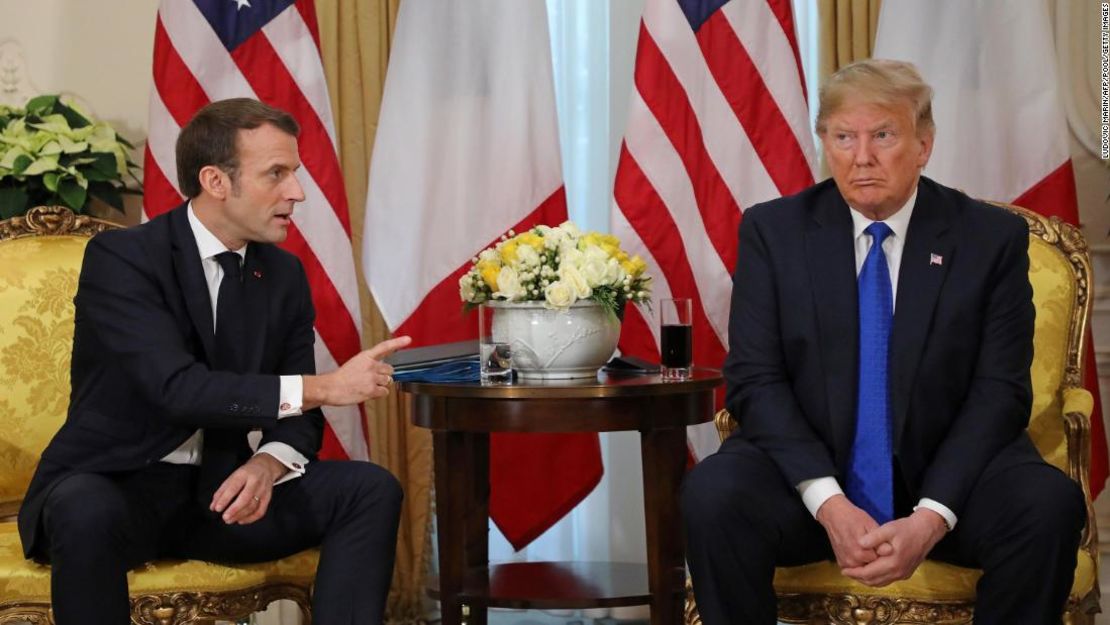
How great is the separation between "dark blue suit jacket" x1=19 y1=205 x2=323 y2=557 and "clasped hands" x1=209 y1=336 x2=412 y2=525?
0.30 feet

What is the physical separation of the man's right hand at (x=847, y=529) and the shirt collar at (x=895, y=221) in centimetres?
63

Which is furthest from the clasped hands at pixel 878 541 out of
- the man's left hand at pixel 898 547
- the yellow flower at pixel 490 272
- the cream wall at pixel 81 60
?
the cream wall at pixel 81 60

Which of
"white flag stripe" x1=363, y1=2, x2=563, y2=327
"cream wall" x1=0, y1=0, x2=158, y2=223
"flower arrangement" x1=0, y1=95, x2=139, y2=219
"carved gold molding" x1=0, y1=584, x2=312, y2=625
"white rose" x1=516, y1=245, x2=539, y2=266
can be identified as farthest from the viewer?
"cream wall" x1=0, y1=0, x2=158, y2=223

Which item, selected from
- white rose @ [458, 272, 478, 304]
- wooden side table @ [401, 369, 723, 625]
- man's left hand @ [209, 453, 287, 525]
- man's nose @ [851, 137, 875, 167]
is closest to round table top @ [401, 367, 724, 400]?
wooden side table @ [401, 369, 723, 625]

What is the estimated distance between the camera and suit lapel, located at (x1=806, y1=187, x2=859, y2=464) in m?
2.72

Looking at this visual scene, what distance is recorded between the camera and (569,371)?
316cm

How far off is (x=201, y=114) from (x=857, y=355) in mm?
1546

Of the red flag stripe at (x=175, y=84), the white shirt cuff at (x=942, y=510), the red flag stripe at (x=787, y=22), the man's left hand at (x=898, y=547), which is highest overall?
the red flag stripe at (x=787, y=22)

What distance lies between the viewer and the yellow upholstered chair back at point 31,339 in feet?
10.4

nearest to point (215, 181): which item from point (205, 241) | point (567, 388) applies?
point (205, 241)

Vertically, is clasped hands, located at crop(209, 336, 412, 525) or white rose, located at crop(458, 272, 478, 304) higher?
white rose, located at crop(458, 272, 478, 304)

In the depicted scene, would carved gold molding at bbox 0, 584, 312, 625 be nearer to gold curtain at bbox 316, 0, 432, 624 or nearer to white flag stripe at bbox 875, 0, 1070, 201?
gold curtain at bbox 316, 0, 432, 624

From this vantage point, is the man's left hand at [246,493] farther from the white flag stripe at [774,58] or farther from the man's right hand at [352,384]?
the white flag stripe at [774,58]

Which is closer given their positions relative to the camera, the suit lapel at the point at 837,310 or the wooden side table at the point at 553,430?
the suit lapel at the point at 837,310
